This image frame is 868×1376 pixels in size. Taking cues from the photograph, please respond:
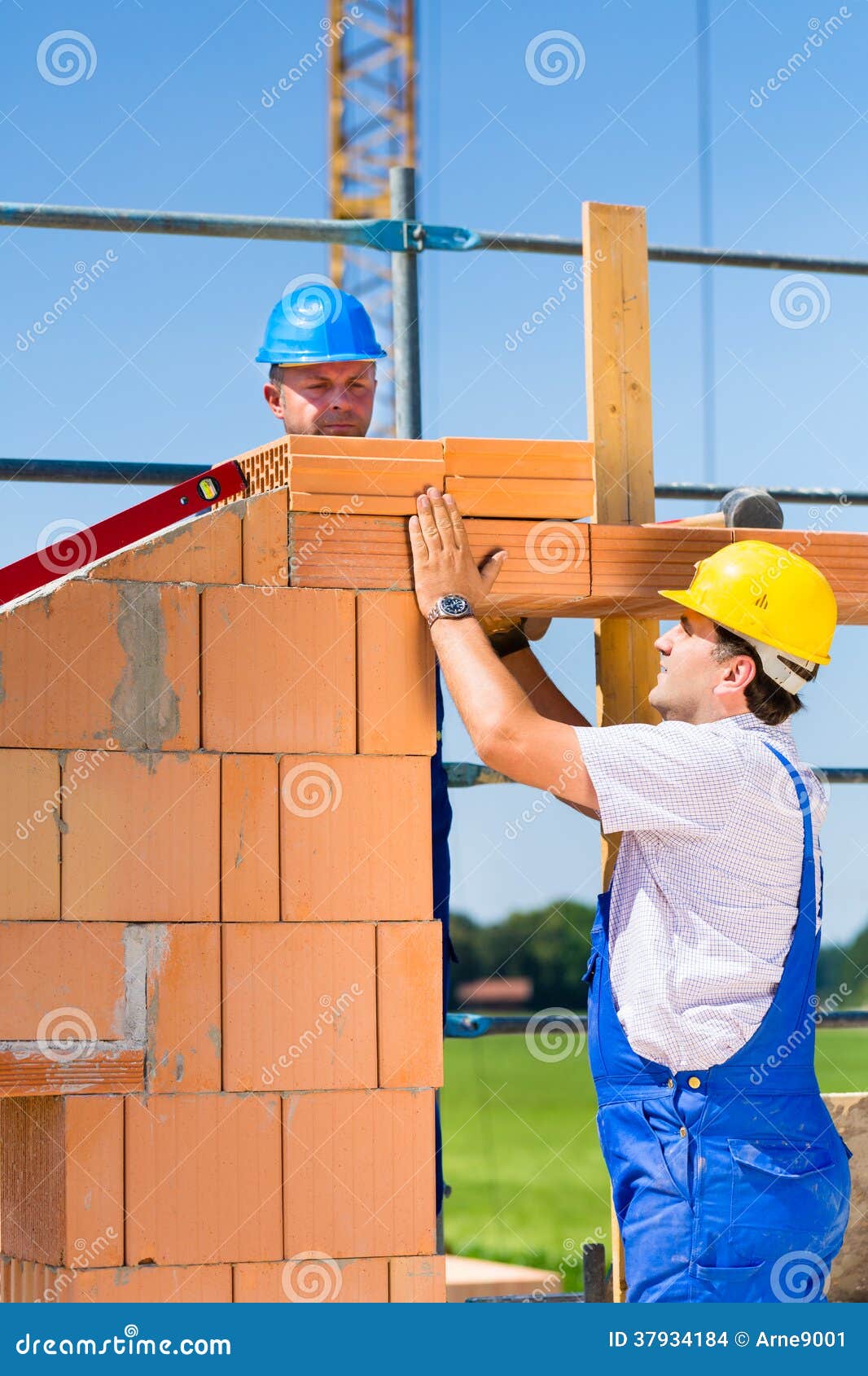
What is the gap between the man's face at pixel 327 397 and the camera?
3936 mm

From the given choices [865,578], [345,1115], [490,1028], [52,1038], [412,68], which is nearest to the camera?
[52,1038]

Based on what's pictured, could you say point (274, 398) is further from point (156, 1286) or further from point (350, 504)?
point (156, 1286)

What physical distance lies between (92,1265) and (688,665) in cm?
177

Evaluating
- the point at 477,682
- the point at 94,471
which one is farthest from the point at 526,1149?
the point at 477,682

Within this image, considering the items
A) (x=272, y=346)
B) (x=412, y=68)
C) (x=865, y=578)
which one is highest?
(x=412, y=68)

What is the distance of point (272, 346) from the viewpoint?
3.97 m

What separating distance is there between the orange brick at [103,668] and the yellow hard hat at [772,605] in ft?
3.48

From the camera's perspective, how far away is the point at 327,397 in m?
3.95

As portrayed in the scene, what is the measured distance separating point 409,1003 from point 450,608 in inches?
33.7

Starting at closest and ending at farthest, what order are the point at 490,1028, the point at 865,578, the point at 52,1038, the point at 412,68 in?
the point at 52,1038
the point at 865,578
the point at 490,1028
the point at 412,68

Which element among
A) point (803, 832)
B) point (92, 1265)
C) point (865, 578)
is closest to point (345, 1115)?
point (92, 1265)

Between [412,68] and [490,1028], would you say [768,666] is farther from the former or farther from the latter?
[412,68]

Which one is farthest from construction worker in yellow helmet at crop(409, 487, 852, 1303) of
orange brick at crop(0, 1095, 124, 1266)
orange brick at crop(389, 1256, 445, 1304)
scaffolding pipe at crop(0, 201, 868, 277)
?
scaffolding pipe at crop(0, 201, 868, 277)

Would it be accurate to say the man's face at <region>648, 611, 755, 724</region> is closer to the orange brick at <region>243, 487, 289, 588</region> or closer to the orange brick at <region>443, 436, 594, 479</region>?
the orange brick at <region>443, 436, 594, 479</region>
